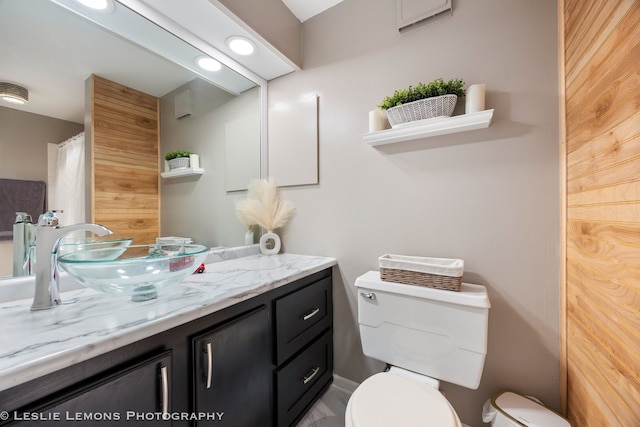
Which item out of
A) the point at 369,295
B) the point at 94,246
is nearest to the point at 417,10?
the point at 369,295

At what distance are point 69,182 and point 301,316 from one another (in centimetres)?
119

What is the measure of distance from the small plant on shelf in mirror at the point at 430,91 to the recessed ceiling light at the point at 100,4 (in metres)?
1.35

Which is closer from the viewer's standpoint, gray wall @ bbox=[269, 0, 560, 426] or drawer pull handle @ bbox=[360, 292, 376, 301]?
gray wall @ bbox=[269, 0, 560, 426]

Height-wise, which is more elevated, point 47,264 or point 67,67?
point 67,67

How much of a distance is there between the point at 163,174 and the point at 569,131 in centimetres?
193

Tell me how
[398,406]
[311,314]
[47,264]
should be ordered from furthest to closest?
[311,314]
[398,406]
[47,264]

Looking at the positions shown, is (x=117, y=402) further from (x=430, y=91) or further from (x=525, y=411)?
(x=430, y=91)

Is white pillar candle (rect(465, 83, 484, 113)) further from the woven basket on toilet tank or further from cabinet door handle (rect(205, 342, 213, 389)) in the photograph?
cabinet door handle (rect(205, 342, 213, 389))

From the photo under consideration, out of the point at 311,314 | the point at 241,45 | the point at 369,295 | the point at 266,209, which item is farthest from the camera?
A: the point at 266,209

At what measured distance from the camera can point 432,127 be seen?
1149 mm

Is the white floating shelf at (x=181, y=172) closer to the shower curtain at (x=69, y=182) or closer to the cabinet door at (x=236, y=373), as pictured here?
the shower curtain at (x=69, y=182)

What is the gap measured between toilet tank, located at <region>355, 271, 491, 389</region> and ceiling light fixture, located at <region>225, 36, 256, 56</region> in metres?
1.49

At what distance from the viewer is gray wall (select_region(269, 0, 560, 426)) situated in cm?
104

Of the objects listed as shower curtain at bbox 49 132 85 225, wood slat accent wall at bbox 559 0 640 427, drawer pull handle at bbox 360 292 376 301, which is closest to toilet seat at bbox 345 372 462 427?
drawer pull handle at bbox 360 292 376 301
